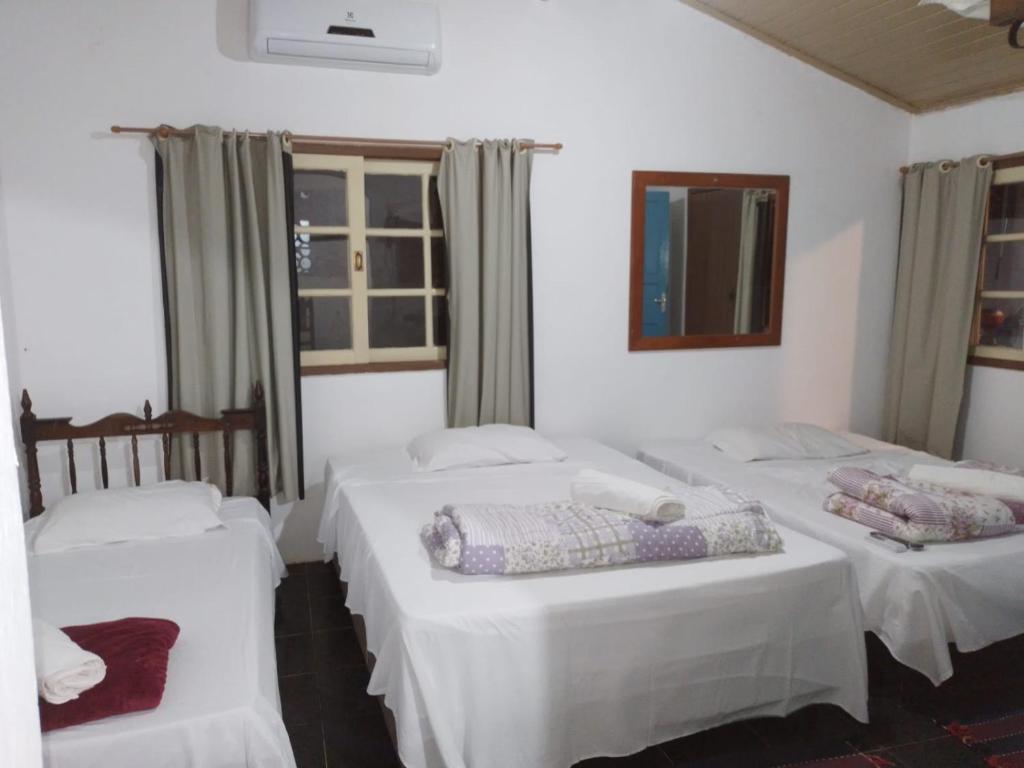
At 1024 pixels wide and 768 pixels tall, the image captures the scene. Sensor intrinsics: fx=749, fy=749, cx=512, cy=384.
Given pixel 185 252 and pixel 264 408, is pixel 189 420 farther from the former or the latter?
pixel 185 252

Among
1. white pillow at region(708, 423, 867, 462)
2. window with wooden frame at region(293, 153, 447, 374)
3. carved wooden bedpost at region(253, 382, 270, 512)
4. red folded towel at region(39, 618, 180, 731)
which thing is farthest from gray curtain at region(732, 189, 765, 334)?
red folded towel at region(39, 618, 180, 731)

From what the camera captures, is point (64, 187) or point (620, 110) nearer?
point (64, 187)

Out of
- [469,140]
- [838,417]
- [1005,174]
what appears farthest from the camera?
[838,417]

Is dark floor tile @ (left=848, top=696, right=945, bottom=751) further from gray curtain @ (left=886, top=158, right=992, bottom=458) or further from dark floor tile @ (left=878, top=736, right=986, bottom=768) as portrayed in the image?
gray curtain @ (left=886, top=158, right=992, bottom=458)

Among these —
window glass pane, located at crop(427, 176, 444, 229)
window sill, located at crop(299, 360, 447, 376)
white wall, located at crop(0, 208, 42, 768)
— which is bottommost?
window sill, located at crop(299, 360, 447, 376)

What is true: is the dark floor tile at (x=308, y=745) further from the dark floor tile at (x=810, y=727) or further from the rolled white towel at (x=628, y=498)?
the dark floor tile at (x=810, y=727)

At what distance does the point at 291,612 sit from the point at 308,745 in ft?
2.89

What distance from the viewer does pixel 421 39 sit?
10.3 feet

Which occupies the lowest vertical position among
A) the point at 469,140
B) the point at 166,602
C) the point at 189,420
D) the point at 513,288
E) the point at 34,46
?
the point at 166,602

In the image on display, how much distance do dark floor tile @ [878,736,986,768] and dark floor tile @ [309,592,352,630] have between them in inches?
74.0

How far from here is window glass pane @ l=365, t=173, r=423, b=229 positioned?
3.48 meters

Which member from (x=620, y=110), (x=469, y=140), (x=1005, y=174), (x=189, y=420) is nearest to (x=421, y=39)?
(x=469, y=140)

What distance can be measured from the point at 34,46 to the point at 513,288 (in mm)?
2105

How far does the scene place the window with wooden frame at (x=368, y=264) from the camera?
11.1ft
